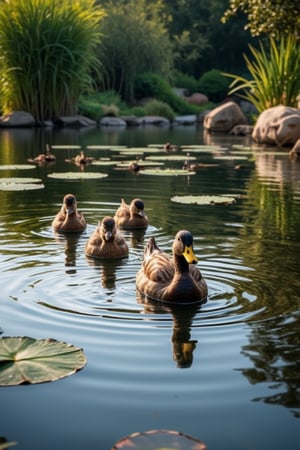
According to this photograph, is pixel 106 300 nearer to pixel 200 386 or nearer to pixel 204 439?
pixel 200 386

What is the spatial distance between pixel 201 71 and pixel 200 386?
5171 cm

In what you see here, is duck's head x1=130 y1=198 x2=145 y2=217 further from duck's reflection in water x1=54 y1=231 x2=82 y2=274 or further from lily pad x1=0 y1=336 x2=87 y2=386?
lily pad x1=0 y1=336 x2=87 y2=386

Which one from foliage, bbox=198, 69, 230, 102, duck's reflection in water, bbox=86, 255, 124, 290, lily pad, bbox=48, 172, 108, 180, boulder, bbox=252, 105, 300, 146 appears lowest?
duck's reflection in water, bbox=86, 255, 124, 290

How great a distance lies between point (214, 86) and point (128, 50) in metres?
8.79

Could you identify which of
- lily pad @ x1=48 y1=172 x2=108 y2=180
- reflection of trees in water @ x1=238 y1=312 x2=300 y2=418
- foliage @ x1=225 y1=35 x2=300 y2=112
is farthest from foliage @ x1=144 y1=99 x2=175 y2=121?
reflection of trees in water @ x1=238 y1=312 x2=300 y2=418

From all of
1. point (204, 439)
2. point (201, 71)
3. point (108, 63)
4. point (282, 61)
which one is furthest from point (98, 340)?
point (201, 71)

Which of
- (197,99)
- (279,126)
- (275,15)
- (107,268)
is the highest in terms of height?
(275,15)

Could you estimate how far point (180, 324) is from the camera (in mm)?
4965

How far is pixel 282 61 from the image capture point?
2253 cm

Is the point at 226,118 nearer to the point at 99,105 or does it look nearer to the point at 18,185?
the point at 99,105

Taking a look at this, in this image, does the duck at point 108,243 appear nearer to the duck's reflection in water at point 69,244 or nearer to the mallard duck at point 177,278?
the duck's reflection in water at point 69,244

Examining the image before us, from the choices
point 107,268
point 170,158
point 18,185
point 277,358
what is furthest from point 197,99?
point 277,358

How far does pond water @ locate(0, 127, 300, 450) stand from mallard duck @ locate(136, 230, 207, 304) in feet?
0.42

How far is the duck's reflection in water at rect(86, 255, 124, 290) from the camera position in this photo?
239 inches
